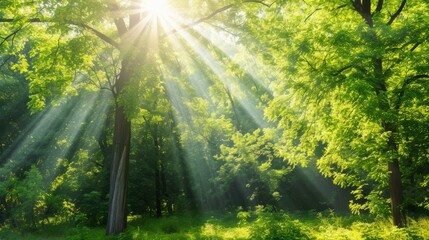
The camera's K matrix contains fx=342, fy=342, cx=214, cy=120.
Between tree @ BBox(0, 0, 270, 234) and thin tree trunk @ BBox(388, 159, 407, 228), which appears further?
tree @ BBox(0, 0, 270, 234)

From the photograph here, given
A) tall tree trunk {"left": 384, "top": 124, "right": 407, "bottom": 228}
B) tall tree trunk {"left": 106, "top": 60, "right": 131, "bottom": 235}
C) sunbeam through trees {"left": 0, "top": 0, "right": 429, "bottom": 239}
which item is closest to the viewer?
sunbeam through trees {"left": 0, "top": 0, "right": 429, "bottom": 239}

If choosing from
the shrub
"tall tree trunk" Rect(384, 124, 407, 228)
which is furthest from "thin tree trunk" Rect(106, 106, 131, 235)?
"tall tree trunk" Rect(384, 124, 407, 228)

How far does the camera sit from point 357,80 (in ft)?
25.7

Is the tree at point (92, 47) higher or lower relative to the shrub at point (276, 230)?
higher

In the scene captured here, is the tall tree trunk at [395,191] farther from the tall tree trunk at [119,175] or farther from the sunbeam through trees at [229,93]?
the tall tree trunk at [119,175]

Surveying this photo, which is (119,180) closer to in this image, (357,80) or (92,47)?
(92,47)

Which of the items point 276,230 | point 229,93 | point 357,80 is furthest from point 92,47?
point 357,80

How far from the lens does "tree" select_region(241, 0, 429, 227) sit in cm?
841

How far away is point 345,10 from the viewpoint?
38.3 ft

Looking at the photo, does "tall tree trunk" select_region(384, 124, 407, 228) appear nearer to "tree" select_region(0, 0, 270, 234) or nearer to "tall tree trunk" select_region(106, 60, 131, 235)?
"tree" select_region(0, 0, 270, 234)

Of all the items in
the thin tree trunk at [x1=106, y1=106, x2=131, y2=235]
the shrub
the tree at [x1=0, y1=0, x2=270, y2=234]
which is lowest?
the shrub

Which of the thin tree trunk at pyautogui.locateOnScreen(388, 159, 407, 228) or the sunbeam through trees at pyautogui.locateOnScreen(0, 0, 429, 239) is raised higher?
the sunbeam through trees at pyautogui.locateOnScreen(0, 0, 429, 239)

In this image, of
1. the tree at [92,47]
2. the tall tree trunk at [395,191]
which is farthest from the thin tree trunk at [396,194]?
the tree at [92,47]

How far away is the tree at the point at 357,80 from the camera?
331 inches
